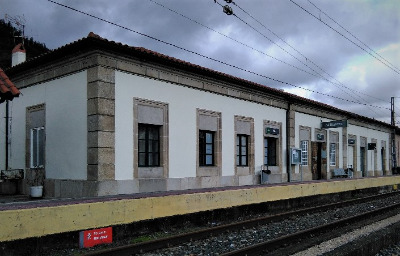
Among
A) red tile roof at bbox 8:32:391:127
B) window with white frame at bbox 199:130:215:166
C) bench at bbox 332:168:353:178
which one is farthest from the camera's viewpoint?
bench at bbox 332:168:353:178

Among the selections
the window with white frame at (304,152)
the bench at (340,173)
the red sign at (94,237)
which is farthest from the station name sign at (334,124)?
the red sign at (94,237)

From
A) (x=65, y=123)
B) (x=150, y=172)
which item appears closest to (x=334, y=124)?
(x=150, y=172)

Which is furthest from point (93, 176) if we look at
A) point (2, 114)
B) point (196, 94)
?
point (2, 114)

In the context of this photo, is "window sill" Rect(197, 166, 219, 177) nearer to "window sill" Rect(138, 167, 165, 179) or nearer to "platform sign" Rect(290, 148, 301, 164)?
"window sill" Rect(138, 167, 165, 179)

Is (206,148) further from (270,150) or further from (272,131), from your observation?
(270,150)

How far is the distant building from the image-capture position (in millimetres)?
12836

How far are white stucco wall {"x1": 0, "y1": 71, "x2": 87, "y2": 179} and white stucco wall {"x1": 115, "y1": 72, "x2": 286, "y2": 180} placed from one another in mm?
1204

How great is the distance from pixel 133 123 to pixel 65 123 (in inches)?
97.7

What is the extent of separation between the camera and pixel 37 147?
50.2 ft

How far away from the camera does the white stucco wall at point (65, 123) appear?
13.2 meters

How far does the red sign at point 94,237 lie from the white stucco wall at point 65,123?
16.0 ft

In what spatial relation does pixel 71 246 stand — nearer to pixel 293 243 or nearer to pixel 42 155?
pixel 293 243

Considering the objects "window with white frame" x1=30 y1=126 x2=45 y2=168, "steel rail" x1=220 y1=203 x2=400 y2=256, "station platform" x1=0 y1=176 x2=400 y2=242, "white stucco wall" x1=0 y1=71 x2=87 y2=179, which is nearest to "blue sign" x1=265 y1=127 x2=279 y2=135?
"station platform" x1=0 y1=176 x2=400 y2=242

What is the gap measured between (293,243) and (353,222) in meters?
3.86
